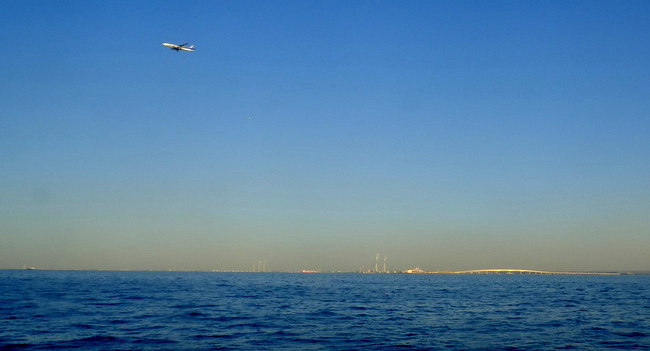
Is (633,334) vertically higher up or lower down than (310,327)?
higher up

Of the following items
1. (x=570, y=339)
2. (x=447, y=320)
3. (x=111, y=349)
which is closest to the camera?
(x=111, y=349)

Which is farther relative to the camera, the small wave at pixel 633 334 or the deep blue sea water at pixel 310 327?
the small wave at pixel 633 334

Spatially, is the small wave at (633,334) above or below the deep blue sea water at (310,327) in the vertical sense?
above

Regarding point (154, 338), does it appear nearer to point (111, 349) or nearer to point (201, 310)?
point (111, 349)

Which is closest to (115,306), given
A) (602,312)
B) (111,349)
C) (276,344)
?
(111,349)

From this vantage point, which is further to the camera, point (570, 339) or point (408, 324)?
point (408, 324)

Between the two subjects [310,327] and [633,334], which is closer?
[633,334]

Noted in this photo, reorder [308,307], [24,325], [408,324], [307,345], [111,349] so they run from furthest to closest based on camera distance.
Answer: [308,307] < [408,324] < [24,325] < [307,345] < [111,349]

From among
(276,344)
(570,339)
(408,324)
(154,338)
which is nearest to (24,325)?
(154,338)

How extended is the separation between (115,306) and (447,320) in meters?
40.0

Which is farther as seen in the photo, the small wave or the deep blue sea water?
the small wave

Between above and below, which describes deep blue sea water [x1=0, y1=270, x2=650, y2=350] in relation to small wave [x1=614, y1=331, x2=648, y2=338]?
below

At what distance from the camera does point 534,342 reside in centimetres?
3422

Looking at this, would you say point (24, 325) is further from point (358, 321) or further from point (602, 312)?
point (602, 312)
